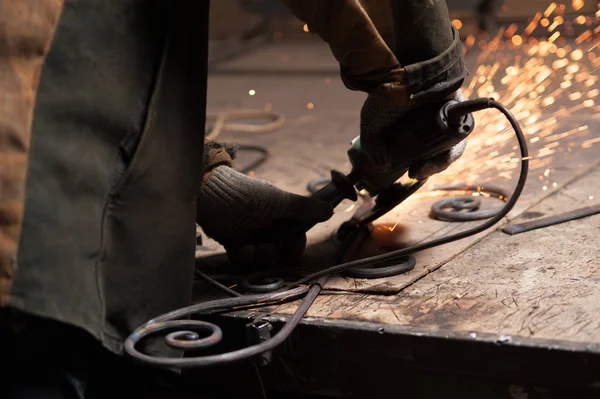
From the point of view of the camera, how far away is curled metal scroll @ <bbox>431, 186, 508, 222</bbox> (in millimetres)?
2066

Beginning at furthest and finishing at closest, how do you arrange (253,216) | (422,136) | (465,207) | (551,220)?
(465,207) < (551,220) < (253,216) < (422,136)

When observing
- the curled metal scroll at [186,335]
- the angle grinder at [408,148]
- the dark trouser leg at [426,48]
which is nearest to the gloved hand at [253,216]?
the angle grinder at [408,148]

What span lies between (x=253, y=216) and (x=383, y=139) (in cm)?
30

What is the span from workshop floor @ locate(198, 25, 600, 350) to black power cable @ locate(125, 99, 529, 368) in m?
0.04

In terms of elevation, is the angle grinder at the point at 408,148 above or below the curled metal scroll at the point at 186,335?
above

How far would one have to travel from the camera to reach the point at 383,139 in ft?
5.68

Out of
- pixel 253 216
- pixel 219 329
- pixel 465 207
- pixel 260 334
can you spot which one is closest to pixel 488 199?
pixel 465 207

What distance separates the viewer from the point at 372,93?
1.55 meters

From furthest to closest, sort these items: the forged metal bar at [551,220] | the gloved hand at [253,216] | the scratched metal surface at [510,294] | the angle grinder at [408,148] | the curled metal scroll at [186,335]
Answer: the forged metal bar at [551,220] < the gloved hand at [253,216] < the angle grinder at [408,148] < the scratched metal surface at [510,294] < the curled metal scroll at [186,335]

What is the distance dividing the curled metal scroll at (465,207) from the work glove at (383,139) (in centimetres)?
32

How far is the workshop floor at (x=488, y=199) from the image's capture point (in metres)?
1.53

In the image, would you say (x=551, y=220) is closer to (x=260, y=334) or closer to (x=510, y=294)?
(x=510, y=294)

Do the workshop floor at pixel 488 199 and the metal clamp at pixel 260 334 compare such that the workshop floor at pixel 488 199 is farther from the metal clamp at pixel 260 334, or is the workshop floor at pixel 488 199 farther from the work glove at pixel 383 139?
→ the work glove at pixel 383 139

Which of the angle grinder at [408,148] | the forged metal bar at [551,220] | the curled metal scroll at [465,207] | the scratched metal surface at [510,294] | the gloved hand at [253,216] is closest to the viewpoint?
the scratched metal surface at [510,294]
